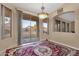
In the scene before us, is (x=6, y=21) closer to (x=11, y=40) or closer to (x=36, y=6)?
(x=11, y=40)

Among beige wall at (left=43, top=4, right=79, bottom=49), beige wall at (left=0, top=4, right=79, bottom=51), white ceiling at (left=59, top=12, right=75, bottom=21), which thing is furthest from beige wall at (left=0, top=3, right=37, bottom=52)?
white ceiling at (left=59, top=12, right=75, bottom=21)

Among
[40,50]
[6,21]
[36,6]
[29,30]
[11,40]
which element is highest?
[36,6]

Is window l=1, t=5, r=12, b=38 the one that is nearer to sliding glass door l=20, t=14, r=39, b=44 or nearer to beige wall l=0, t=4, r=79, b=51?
beige wall l=0, t=4, r=79, b=51

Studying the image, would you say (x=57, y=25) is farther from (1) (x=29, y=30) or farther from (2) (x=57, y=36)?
(1) (x=29, y=30)

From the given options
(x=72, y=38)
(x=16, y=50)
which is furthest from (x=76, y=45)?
(x=16, y=50)

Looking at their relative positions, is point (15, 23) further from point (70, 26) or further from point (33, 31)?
point (70, 26)

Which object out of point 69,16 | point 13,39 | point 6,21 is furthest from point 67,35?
point 6,21

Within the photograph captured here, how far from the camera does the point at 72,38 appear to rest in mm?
1874

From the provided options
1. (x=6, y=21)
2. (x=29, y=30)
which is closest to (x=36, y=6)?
(x=29, y=30)

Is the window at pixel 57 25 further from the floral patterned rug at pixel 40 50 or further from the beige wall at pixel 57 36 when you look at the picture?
the floral patterned rug at pixel 40 50

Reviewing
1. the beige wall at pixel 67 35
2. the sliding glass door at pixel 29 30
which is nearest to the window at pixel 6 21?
the sliding glass door at pixel 29 30

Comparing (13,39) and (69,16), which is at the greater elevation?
(69,16)

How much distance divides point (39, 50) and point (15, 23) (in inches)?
20.0

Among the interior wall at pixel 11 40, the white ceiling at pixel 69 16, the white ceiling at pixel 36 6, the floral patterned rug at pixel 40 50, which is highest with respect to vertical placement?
the white ceiling at pixel 36 6
